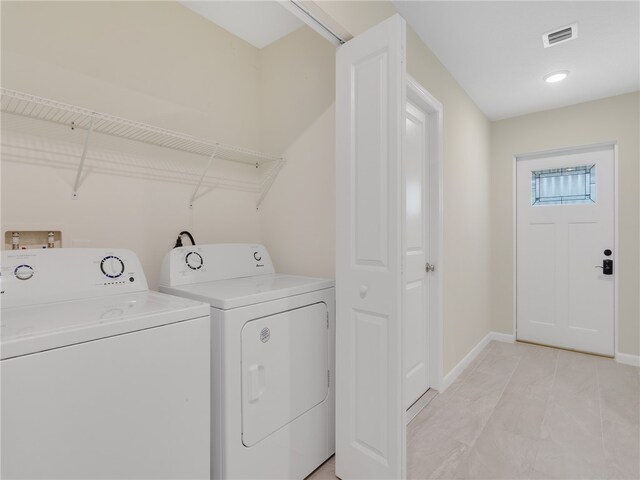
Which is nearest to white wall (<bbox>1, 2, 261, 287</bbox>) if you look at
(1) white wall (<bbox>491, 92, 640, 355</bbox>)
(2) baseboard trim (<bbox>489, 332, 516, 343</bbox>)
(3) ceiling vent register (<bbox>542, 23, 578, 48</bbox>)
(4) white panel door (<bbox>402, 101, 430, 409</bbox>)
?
(4) white panel door (<bbox>402, 101, 430, 409</bbox>)

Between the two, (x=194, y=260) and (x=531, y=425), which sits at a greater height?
(x=194, y=260)

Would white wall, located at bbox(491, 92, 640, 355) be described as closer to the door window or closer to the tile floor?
the door window

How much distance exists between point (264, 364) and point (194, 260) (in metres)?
0.72

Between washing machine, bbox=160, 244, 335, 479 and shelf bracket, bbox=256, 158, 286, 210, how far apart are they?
0.61 meters

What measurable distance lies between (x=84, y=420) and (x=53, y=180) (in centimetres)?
114

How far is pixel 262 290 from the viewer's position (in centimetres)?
149

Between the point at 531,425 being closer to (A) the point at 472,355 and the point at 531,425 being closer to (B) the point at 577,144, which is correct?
(A) the point at 472,355

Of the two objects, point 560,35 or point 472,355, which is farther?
point 472,355

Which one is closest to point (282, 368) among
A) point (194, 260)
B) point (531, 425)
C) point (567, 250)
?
point (194, 260)

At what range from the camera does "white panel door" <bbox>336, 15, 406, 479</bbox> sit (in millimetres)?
1357

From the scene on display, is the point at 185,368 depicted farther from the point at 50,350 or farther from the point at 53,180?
the point at 53,180

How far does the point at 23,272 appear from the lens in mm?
1220

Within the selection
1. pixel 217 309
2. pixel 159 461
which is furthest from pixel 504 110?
pixel 159 461

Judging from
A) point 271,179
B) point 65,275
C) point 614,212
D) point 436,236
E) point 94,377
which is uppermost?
point 271,179
